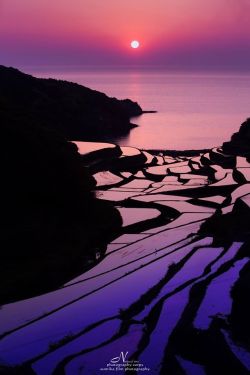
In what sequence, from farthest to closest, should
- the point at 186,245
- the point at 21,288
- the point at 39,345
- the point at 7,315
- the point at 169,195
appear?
the point at 169,195 < the point at 186,245 < the point at 21,288 < the point at 7,315 < the point at 39,345

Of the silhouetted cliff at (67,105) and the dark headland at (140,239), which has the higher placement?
the silhouetted cliff at (67,105)

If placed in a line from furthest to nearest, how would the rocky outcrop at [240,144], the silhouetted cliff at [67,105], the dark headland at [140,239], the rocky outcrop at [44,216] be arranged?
1. the silhouetted cliff at [67,105]
2. the rocky outcrop at [240,144]
3. the rocky outcrop at [44,216]
4. the dark headland at [140,239]

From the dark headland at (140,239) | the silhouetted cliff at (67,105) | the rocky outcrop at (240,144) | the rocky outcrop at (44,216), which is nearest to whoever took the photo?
the dark headland at (140,239)

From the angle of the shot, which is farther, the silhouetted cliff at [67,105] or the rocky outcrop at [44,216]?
the silhouetted cliff at [67,105]

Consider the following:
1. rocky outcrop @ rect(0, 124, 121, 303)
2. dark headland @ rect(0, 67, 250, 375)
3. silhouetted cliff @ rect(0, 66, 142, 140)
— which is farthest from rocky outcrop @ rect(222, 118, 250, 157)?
rocky outcrop @ rect(0, 124, 121, 303)

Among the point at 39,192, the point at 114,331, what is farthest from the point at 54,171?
the point at 114,331

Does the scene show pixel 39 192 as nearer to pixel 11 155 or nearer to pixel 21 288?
pixel 11 155

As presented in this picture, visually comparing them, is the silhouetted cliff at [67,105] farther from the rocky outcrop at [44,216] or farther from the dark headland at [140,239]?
the rocky outcrop at [44,216]

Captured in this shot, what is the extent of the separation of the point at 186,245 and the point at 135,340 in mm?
2683

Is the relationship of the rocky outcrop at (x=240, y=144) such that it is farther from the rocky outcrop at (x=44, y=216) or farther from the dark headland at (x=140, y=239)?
the rocky outcrop at (x=44, y=216)

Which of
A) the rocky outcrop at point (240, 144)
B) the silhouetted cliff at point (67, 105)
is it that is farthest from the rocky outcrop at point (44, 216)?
the silhouetted cliff at point (67, 105)

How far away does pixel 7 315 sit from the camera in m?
4.85

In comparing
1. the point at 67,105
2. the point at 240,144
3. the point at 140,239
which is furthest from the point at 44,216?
the point at 67,105

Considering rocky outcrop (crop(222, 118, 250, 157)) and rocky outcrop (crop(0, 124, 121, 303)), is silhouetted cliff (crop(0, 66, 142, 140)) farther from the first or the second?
rocky outcrop (crop(0, 124, 121, 303))
